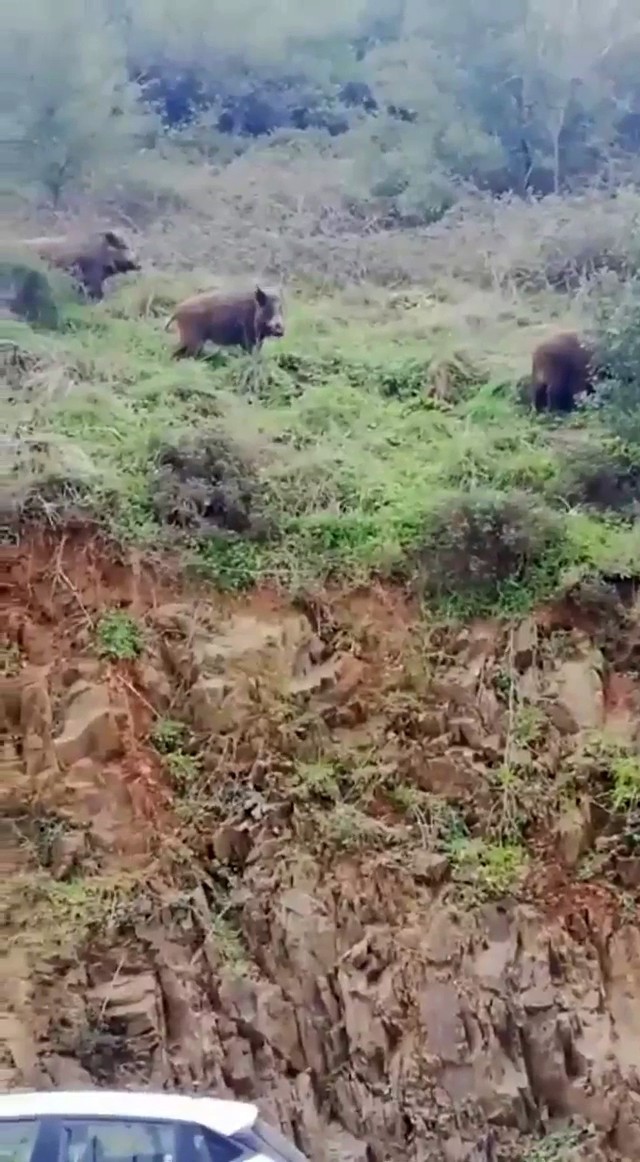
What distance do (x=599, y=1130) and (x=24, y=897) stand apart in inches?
74.4

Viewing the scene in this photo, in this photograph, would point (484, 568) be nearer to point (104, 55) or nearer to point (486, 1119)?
point (486, 1119)

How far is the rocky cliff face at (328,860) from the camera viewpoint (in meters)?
3.49

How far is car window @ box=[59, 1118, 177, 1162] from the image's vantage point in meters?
2.72

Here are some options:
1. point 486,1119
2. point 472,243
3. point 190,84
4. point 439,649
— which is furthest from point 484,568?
point 190,84

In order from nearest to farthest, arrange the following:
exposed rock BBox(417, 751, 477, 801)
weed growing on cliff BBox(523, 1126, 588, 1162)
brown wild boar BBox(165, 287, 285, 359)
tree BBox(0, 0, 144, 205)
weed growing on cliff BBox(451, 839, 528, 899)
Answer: weed growing on cliff BBox(523, 1126, 588, 1162) < weed growing on cliff BBox(451, 839, 528, 899) < exposed rock BBox(417, 751, 477, 801) < brown wild boar BBox(165, 287, 285, 359) < tree BBox(0, 0, 144, 205)

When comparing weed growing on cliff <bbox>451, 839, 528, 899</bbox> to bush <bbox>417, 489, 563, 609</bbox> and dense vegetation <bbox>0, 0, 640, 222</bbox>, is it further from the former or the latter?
dense vegetation <bbox>0, 0, 640, 222</bbox>

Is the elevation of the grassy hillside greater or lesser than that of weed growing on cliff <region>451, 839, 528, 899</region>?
greater

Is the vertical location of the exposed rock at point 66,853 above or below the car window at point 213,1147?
below

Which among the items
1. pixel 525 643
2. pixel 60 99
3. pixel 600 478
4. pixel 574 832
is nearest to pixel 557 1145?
pixel 574 832

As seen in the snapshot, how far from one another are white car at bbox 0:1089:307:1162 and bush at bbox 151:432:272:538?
1987 millimetres

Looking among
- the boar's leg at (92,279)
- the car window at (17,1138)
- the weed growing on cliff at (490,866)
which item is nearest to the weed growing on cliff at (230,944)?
the weed growing on cliff at (490,866)

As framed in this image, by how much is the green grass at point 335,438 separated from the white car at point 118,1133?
1811 mm

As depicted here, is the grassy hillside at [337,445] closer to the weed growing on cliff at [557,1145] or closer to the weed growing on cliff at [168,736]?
the weed growing on cliff at [168,736]

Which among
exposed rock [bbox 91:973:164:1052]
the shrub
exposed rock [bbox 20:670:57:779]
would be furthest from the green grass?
exposed rock [bbox 91:973:164:1052]
